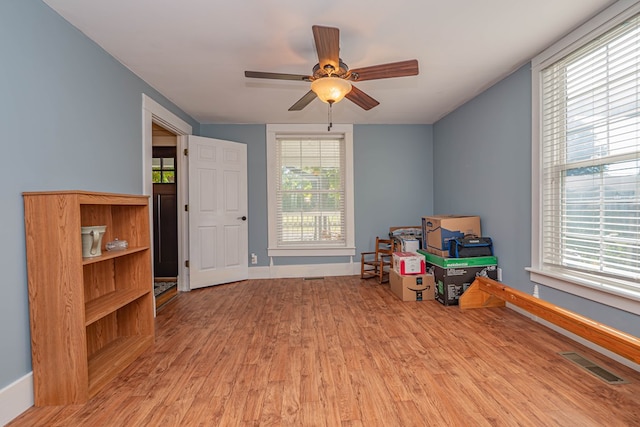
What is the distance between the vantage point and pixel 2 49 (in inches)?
59.5

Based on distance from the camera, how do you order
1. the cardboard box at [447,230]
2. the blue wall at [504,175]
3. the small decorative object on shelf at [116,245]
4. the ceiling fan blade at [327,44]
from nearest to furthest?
the ceiling fan blade at [327,44] < the small decorative object on shelf at [116,245] < the blue wall at [504,175] < the cardboard box at [447,230]

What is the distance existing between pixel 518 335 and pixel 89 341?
332cm

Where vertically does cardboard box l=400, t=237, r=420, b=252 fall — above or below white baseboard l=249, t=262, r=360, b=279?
above

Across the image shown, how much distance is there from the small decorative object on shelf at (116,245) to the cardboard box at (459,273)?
3.00m

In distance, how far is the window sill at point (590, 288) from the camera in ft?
6.03

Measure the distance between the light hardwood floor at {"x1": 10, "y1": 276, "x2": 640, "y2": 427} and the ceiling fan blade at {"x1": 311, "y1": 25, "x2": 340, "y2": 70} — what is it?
6.88ft

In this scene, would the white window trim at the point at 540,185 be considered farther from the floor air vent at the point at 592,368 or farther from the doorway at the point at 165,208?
the doorway at the point at 165,208

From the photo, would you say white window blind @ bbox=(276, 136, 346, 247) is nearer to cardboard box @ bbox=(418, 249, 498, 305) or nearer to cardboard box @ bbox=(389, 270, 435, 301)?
cardboard box @ bbox=(389, 270, 435, 301)

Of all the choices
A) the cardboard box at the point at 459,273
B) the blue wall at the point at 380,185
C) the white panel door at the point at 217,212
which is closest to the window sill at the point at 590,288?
the cardboard box at the point at 459,273

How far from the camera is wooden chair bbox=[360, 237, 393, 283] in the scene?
164 inches

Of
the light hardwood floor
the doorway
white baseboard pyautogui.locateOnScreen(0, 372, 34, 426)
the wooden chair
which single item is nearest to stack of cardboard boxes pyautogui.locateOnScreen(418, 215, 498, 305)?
the light hardwood floor

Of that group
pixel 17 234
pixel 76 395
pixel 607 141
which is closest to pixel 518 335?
pixel 607 141

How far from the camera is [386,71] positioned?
6.81 feet

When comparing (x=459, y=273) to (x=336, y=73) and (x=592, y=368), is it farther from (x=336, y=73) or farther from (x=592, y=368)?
(x=336, y=73)
